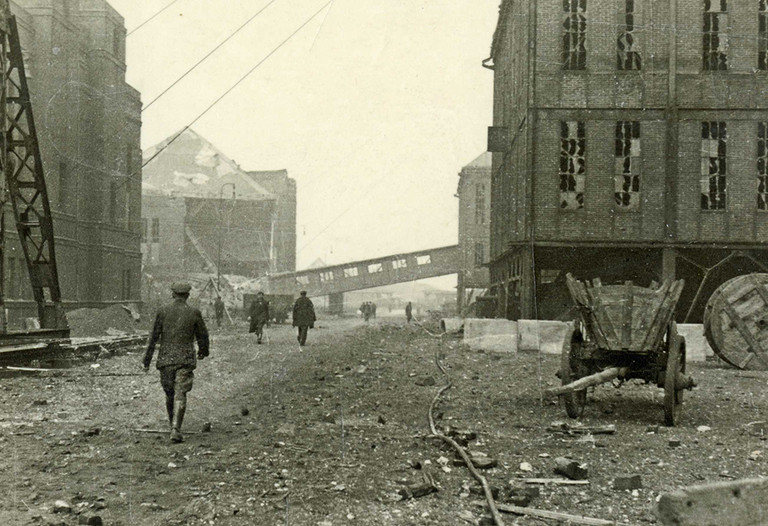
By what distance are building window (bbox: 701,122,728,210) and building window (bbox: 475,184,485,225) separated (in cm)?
3770

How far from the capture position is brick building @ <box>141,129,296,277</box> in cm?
5984

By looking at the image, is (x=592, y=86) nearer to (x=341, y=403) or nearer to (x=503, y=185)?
(x=503, y=185)

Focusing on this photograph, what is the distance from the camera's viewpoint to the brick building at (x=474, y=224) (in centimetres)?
5419

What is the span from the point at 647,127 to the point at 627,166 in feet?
4.00

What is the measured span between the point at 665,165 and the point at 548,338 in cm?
613

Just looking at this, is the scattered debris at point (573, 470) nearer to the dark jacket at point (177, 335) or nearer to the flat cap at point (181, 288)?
the dark jacket at point (177, 335)

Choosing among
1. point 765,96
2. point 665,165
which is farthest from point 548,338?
point 765,96

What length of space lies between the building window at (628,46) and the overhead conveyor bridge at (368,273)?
32928 mm

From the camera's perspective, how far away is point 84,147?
1251 inches

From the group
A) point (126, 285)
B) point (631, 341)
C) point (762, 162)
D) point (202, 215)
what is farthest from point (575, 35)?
point (202, 215)

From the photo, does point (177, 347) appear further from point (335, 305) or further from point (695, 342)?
point (335, 305)

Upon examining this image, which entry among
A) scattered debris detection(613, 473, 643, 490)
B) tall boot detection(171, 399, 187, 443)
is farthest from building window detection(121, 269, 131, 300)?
scattered debris detection(613, 473, 643, 490)

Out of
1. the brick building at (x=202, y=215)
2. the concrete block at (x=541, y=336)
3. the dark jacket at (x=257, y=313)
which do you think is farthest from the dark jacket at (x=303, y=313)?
the brick building at (x=202, y=215)

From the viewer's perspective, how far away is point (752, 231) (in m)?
20.0
